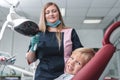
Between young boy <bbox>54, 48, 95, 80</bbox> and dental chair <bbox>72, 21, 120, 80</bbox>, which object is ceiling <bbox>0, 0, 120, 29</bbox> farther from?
dental chair <bbox>72, 21, 120, 80</bbox>

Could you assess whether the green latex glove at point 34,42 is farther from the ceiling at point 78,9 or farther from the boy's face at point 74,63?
the ceiling at point 78,9

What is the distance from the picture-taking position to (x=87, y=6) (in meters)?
4.62

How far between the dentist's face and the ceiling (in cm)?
276

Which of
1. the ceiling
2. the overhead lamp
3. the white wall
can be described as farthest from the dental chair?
the white wall

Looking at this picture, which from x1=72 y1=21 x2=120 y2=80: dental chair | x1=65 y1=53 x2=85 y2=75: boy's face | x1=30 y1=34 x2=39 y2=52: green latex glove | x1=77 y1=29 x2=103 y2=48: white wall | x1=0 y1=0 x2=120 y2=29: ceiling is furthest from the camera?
x1=77 y1=29 x2=103 y2=48: white wall

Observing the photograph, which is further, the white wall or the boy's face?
the white wall

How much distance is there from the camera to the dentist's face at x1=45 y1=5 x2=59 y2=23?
127cm

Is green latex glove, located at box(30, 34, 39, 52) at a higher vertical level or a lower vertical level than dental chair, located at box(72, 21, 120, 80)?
higher

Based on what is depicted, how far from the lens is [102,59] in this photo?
0.51 meters

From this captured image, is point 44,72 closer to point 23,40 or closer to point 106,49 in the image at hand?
point 106,49

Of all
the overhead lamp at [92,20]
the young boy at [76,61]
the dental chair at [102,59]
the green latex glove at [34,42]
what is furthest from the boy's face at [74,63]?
the overhead lamp at [92,20]

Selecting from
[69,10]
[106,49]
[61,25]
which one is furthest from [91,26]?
[106,49]

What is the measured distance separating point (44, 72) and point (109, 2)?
3539mm

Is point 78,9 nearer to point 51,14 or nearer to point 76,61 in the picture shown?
point 51,14
